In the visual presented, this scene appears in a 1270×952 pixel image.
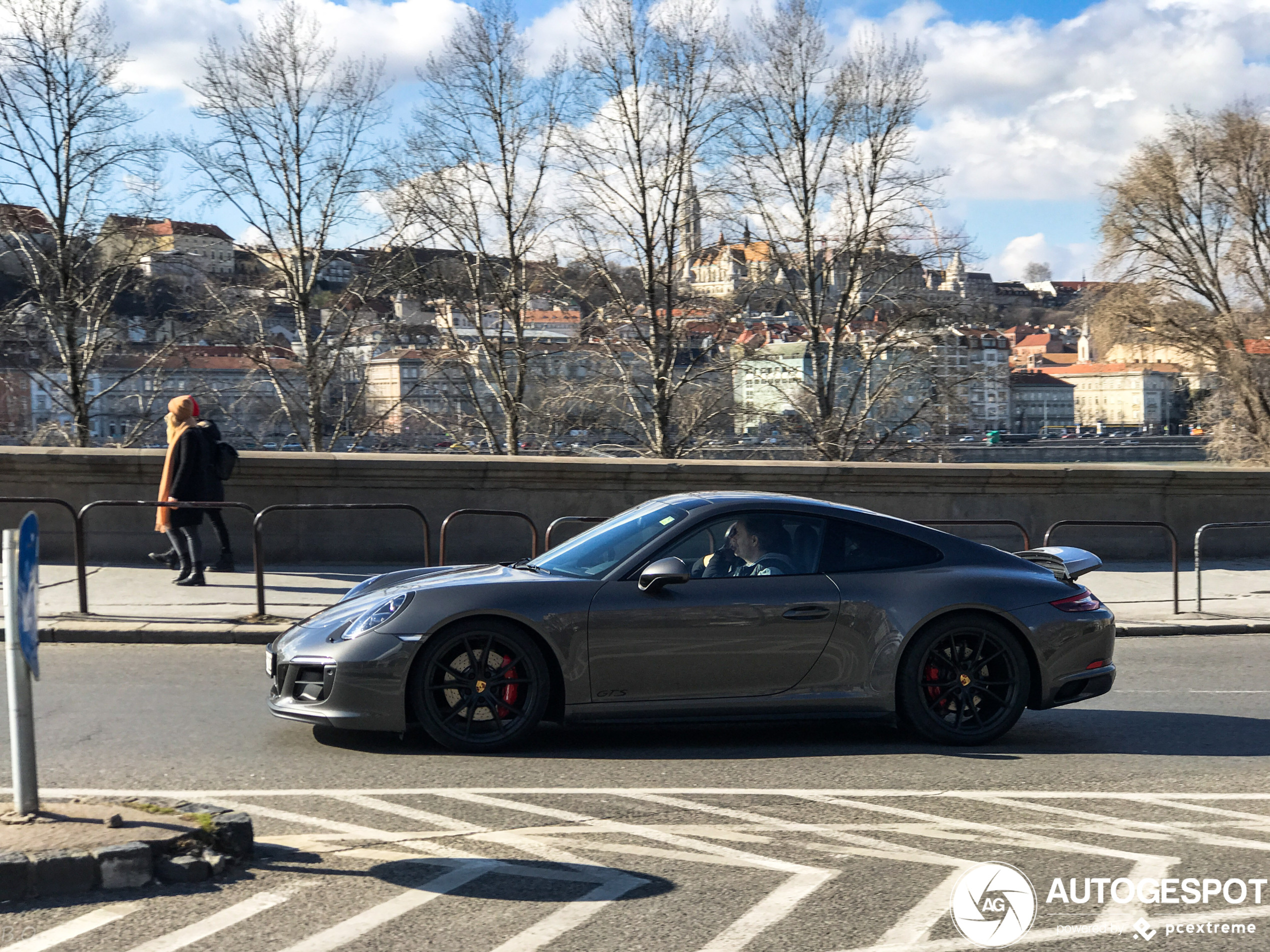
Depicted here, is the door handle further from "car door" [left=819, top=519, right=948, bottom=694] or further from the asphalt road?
the asphalt road

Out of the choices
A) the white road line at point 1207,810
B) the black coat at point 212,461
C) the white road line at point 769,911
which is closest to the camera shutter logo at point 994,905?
the white road line at point 769,911

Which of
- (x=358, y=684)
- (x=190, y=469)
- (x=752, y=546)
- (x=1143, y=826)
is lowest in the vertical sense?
(x=1143, y=826)

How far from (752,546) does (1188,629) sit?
684 centimetres

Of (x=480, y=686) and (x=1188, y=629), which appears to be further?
(x=1188, y=629)

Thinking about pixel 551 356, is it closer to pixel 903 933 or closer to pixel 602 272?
pixel 602 272

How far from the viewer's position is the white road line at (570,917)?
3.86m

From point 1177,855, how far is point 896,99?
123 ft

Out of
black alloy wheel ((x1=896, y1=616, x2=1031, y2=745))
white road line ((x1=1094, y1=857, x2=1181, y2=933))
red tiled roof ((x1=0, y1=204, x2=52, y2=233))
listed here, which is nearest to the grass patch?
white road line ((x1=1094, y1=857, x2=1181, y2=933))

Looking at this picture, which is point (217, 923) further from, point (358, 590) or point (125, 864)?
point (358, 590)

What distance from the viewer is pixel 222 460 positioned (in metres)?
12.8

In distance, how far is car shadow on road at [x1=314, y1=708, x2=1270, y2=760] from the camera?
6.62m

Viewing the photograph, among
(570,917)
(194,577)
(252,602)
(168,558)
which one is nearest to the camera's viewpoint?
(570,917)

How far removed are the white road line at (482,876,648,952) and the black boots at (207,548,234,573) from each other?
9.40 m

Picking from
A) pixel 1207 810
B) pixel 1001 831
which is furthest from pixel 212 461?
pixel 1207 810
